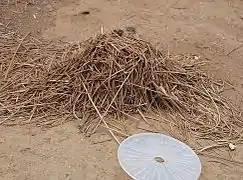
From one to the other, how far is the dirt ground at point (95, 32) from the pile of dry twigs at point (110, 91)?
0.14 m

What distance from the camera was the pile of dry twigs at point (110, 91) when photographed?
268 cm

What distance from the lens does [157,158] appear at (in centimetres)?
228

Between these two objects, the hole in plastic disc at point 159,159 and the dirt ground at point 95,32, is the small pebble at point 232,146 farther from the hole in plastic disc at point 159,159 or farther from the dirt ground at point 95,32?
the hole in plastic disc at point 159,159

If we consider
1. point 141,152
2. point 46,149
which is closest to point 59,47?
point 46,149

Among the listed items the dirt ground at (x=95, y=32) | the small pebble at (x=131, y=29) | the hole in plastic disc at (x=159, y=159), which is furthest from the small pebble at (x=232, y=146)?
the small pebble at (x=131, y=29)

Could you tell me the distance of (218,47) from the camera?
140 inches

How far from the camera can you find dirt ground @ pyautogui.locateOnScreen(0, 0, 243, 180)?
2.32m

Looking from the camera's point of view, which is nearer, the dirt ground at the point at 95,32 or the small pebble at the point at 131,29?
the dirt ground at the point at 95,32

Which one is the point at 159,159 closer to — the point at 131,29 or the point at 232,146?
the point at 232,146

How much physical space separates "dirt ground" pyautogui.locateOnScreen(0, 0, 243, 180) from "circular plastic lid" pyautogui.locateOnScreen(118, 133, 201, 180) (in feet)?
0.31

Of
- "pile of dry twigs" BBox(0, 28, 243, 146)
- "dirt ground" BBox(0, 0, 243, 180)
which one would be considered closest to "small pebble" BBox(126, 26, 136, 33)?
"dirt ground" BBox(0, 0, 243, 180)

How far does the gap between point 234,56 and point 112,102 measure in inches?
50.4

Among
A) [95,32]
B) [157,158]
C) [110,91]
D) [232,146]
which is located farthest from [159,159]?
[95,32]

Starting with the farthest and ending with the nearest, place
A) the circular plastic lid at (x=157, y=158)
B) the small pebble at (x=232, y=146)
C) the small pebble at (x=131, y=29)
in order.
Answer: the small pebble at (x=131, y=29) → the small pebble at (x=232, y=146) → the circular plastic lid at (x=157, y=158)
